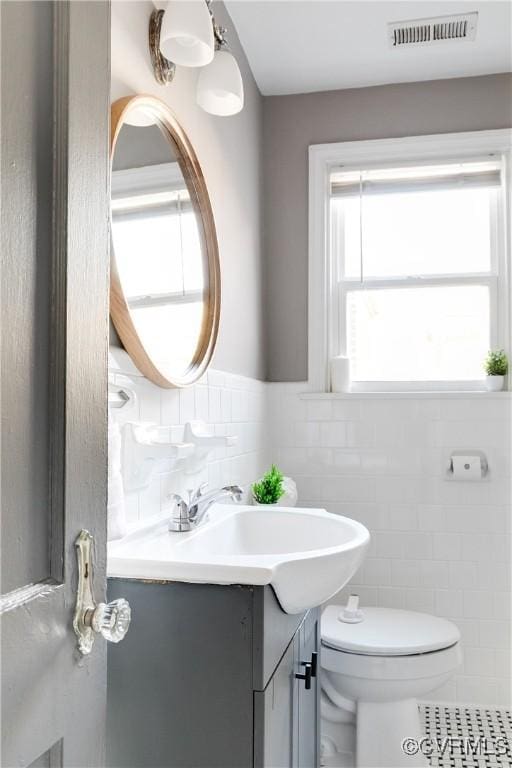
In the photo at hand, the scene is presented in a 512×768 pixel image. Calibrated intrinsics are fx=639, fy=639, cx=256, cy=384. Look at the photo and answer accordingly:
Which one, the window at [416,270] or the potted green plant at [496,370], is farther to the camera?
the window at [416,270]

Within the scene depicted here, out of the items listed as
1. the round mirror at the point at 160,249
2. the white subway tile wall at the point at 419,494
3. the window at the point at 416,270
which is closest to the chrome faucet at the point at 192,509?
the round mirror at the point at 160,249

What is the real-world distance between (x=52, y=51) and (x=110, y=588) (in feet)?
2.79

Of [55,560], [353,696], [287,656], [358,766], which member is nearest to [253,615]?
[287,656]

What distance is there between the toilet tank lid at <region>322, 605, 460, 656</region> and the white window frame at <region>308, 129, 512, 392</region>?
939 mm

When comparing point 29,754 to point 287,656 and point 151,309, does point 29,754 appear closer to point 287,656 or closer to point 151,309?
point 287,656

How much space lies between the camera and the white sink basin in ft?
3.52

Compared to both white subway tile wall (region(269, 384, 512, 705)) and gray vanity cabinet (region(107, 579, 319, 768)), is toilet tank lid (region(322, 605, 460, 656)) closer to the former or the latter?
white subway tile wall (region(269, 384, 512, 705))

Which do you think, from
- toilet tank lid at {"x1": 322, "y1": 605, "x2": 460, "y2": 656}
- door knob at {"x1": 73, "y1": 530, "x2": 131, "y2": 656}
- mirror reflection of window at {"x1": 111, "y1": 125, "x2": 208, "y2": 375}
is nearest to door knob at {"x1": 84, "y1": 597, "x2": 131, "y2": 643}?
door knob at {"x1": 73, "y1": 530, "x2": 131, "y2": 656}

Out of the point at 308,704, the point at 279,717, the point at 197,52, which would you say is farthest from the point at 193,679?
the point at 197,52

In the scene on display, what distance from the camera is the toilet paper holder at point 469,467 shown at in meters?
2.53

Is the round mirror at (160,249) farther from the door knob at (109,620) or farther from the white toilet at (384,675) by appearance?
the white toilet at (384,675)

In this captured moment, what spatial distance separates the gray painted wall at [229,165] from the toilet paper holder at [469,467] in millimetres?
863

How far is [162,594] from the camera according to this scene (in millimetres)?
1094

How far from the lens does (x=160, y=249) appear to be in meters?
1.57
